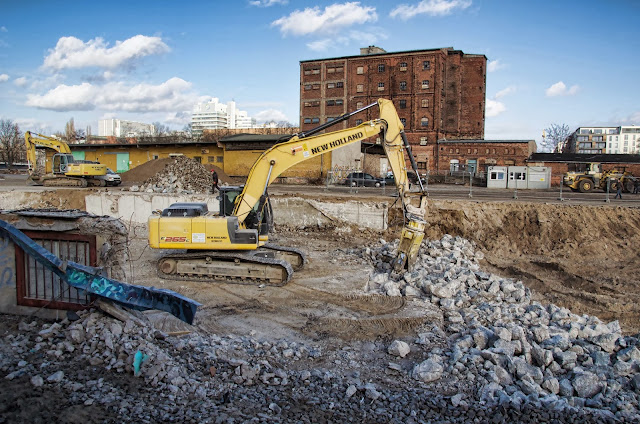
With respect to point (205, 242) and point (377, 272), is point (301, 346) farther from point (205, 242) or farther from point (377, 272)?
point (377, 272)

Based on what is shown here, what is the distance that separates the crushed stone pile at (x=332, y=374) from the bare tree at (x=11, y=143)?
64359 millimetres

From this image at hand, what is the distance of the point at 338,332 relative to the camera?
344 inches

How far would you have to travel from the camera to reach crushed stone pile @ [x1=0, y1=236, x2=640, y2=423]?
212 inches

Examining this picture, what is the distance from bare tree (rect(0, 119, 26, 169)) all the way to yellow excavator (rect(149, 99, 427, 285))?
194 ft

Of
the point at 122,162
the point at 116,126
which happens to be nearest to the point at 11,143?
the point at 122,162

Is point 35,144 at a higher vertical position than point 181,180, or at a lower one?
higher

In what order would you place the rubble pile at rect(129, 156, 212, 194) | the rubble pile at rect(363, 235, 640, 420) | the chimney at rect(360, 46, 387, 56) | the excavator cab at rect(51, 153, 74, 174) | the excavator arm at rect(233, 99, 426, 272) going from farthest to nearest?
the chimney at rect(360, 46, 387, 56) → the excavator cab at rect(51, 153, 74, 174) → the rubble pile at rect(129, 156, 212, 194) → the excavator arm at rect(233, 99, 426, 272) → the rubble pile at rect(363, 235, 640, 420)

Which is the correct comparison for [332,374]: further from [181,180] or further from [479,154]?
[479,154]

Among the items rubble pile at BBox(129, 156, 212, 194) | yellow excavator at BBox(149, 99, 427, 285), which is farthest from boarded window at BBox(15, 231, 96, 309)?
rubble pile at BBox(129, 156, 212, 194)

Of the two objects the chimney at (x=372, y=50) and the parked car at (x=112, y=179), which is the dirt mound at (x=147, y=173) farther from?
the chimney at (x=372, y=50)

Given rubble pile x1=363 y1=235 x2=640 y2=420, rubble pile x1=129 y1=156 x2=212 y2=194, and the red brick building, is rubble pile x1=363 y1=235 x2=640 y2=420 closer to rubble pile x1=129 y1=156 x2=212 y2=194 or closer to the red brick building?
rubble pile x1=129 y1=156 x2=212 y2=194

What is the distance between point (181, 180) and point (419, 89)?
3494 cm

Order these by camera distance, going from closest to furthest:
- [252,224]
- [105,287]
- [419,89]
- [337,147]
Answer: [105,287], [252,224], [337,147], [419,89]

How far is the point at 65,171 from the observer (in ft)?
94.0
